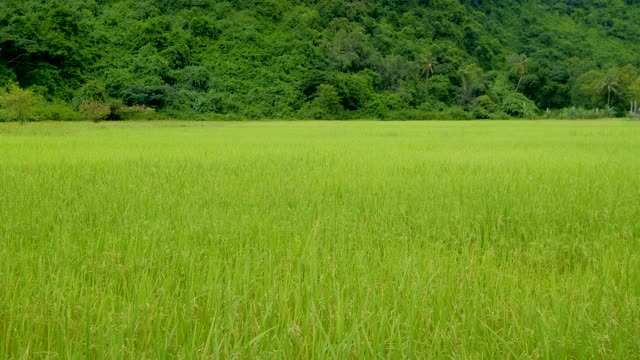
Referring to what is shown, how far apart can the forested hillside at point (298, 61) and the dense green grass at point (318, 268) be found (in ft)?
104

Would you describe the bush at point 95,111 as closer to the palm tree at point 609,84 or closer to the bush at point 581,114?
the bush at point 581,114

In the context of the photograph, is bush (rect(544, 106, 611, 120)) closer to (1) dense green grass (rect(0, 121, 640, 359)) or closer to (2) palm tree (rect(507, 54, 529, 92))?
(2) palm tree (rect(507, 54, 529, 92))

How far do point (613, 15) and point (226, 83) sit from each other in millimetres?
72748

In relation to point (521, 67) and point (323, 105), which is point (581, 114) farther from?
point (323, 105)

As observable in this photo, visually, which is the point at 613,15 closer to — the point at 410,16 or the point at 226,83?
the point at 410,16

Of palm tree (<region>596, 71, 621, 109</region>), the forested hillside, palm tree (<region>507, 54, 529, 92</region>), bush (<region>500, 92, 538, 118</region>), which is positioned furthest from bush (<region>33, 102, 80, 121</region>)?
palm tree (<region>596, 71, 621, 109</region>)

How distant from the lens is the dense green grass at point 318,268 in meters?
1.79

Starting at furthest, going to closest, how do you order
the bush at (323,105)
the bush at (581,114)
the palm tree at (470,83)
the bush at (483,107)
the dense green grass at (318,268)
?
the palm tree at (470,83) → the bush at (483,107) → the bush at (581,114) → the bush at (323,105) → the dense green grass at (318,268)

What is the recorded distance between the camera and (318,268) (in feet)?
8.72

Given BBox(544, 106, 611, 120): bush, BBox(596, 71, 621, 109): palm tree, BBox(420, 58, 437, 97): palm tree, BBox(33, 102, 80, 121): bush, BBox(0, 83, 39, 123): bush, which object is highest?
BBox(420, 58, 437, 97): palm tree

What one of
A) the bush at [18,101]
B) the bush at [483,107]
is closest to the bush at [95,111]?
the bush at [18,101]

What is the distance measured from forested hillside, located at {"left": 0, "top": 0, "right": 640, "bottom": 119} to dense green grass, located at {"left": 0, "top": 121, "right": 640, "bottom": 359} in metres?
31.7

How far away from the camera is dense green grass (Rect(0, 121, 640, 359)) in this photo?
1794 mm

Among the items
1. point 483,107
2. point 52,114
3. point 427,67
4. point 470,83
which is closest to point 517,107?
point 483,107
